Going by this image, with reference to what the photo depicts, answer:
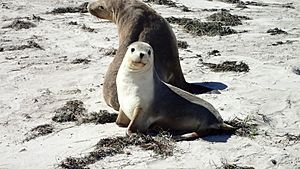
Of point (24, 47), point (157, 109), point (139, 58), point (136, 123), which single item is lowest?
point (24, 47)

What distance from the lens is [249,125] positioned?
578 centimetres

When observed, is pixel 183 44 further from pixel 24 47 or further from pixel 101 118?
pixel 101 118

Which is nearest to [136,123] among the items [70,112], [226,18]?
[70,112]

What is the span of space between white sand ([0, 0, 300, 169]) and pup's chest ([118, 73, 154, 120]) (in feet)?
0.93

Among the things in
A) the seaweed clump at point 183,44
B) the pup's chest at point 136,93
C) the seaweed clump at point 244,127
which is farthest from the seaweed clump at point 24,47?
the seaweed clump at point 244,127

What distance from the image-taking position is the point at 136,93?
5508 mm

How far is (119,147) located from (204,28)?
608 centimetres

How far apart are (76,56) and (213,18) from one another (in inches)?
157

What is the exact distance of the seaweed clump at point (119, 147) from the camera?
4910mm

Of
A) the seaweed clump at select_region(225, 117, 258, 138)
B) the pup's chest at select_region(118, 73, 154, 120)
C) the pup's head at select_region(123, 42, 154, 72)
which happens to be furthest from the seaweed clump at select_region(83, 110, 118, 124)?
the seaweed clump at select_region(225, 117, 258, 138)

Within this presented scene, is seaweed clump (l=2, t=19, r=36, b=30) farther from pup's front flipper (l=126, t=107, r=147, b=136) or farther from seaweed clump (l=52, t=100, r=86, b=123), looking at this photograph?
pup's front flipper (l=126, t=107, r=147, b=136)

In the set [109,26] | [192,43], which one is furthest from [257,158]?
[109,26]

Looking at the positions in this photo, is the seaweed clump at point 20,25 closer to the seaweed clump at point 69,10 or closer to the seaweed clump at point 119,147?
the seaweed clump at point 69,10

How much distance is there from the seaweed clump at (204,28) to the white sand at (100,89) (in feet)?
0.73
